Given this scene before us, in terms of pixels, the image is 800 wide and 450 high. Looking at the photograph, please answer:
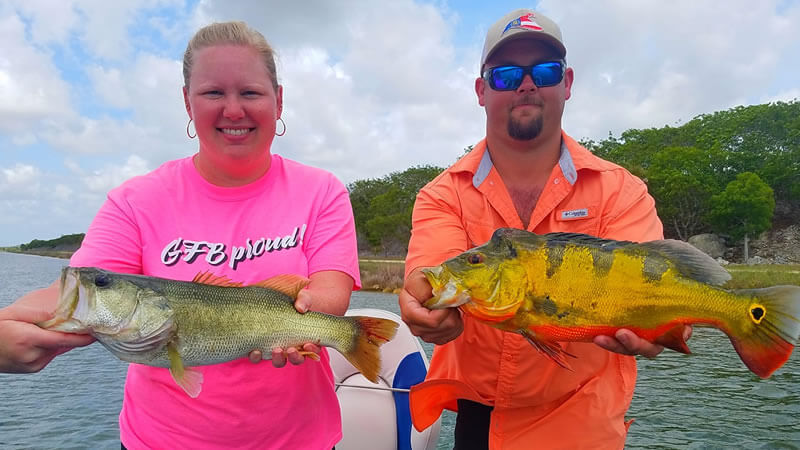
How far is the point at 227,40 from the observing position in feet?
10.0

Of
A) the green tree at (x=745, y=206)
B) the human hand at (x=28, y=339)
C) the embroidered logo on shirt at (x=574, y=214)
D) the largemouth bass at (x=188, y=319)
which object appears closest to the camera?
the human hand at (x=28, y=339)

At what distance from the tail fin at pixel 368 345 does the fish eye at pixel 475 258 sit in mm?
735

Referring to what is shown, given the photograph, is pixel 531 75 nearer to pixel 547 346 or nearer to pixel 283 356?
pixel 547 346

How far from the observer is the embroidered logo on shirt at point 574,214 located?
A: 3.56 metres

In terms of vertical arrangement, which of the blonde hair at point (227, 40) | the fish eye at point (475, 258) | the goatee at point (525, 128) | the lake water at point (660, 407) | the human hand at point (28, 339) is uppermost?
the blonde hair at point (227, 40)

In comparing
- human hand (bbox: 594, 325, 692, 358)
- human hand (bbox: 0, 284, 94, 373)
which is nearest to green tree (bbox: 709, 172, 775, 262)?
human hand (bbox: 594, 325, 692, 358)

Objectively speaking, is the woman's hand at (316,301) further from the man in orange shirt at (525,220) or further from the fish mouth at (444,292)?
the fish mouth at (444,292)

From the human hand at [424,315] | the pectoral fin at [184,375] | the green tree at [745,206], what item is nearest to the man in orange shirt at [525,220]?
the human hand at [424,315]

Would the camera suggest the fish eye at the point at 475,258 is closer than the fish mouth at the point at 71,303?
No

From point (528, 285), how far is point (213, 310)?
1.74m

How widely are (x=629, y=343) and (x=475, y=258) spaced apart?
92 cm

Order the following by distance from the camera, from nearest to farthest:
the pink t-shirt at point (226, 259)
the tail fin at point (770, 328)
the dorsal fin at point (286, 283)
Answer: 1. the tail fin at point (770, 328)
2. the pink t-shirt at point (226, 259)
3. the dorsal fin at point (286, 283)

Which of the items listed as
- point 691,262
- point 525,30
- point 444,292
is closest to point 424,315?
point 444,292

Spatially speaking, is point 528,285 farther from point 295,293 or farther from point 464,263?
point 295,293
